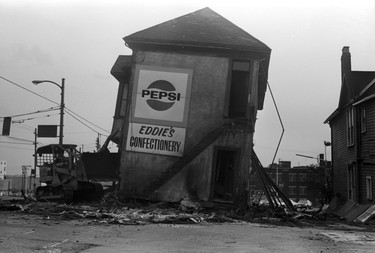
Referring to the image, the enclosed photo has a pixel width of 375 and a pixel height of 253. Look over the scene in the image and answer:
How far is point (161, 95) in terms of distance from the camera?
22609mm

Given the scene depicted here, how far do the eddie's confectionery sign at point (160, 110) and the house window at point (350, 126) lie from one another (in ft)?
36.0

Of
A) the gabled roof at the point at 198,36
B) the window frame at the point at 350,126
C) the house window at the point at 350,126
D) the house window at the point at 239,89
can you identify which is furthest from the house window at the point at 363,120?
the gabled roof at the point at 198,36

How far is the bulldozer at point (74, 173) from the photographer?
76.6 ft

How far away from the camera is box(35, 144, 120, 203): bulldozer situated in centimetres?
2336

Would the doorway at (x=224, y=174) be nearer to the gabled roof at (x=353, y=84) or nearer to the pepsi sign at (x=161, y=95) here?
the pepsi sign at (x=161, y=95)

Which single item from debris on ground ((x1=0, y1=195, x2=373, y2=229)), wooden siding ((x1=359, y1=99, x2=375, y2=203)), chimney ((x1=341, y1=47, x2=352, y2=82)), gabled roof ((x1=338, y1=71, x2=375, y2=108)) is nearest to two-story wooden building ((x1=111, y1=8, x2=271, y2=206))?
debris on ground ((x1=0, y1=195, x2=373, y2=229))

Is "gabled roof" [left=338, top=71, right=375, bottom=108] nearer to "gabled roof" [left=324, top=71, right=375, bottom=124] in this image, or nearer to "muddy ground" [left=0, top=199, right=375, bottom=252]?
"gabled roof" [left=324, top=71, right=375, bottom=124]

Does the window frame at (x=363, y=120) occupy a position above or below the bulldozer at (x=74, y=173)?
above

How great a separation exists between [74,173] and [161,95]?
19.3 ft

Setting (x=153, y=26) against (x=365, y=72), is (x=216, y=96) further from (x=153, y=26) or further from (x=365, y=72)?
(x=365, y=72)

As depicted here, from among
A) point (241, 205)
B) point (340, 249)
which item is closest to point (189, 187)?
point (241, 205)

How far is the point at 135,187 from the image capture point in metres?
22.3

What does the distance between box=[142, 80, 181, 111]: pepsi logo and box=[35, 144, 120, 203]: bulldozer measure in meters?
3.36

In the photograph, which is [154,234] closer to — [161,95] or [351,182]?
[161,95]
